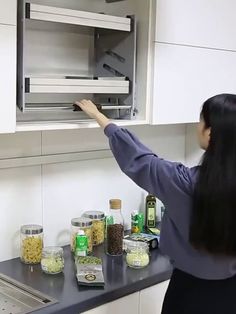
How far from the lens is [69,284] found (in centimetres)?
182

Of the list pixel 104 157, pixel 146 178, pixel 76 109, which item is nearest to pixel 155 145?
pixel 104 157

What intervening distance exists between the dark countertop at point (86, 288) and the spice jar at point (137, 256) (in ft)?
0.07

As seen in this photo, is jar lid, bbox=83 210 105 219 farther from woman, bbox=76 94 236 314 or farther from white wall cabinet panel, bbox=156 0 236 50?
white wall cabinet panel, bbox=156 0 236 50

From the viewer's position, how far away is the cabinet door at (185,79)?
208 centimetres

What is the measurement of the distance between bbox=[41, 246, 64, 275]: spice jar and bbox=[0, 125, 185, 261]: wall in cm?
21

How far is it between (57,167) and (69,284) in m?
0.54

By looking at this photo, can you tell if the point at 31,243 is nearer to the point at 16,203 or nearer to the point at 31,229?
the point at 31,229

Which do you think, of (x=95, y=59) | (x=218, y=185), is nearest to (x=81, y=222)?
(x=95, y=59)

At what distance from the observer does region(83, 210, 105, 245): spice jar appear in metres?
2.24

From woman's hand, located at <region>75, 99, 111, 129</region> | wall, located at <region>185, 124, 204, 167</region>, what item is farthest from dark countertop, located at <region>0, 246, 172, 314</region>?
wall, located at <region>185, 124, 204, 167</region>

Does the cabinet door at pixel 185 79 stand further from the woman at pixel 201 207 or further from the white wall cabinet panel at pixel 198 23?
the woman at pixel 201 207

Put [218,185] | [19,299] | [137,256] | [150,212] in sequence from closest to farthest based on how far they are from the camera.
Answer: [218,185]
[19,299]
[137,256]
[150,212]

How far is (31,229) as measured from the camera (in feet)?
6.56

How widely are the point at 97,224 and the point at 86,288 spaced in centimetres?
49
